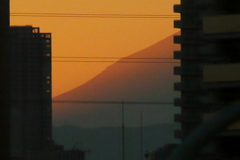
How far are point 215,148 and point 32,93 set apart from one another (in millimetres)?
17985

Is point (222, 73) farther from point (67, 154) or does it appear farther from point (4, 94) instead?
point (67, 154)

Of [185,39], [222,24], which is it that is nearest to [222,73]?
[222,24]

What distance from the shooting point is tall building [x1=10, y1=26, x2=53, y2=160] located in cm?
3083

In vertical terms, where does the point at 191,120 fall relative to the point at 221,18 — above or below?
below

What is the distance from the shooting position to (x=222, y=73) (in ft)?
55.1

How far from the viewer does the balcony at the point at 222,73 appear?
54.5 feet

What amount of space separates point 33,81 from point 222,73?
2004cm

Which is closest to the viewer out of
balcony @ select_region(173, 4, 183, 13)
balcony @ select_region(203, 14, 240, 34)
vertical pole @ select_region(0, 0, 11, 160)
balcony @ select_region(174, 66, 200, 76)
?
vertical pole @ select_region(0, 0, 11, 160)

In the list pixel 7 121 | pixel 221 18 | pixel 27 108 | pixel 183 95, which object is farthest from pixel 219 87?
pixel 183 95

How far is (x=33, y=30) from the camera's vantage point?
36938 mm

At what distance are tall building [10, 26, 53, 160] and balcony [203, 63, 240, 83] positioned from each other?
14130 millimetres

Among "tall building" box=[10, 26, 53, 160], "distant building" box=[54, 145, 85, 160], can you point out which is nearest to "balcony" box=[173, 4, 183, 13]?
"tall building" box=[10, 26, 53, 160]

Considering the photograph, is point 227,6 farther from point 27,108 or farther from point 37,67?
point 37,67

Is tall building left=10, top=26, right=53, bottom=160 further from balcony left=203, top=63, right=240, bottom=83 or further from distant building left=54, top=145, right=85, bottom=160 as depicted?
balcony left=203, top=63, right=240, bottom=83
